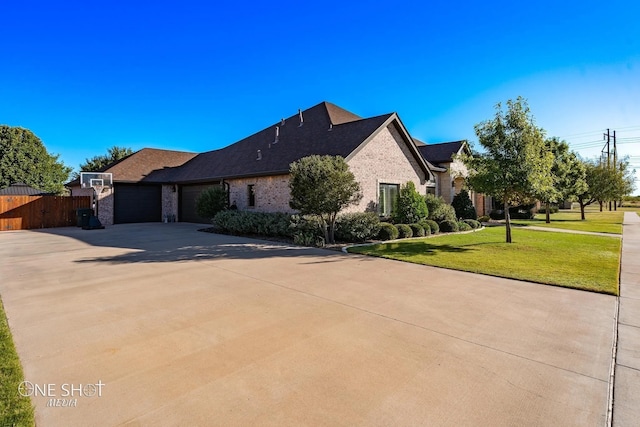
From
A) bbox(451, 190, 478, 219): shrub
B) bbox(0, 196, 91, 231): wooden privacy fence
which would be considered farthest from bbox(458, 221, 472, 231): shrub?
bbox(0, 196, 91, 231): wooden privacy fence

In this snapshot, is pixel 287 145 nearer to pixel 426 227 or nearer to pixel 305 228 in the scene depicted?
pixel 305 228

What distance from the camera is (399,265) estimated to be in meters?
9.05

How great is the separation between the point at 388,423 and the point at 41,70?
23799 millimetres

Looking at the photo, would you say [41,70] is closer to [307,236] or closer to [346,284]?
[307,236]

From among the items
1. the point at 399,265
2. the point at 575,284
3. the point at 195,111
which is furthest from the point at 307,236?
the point at 195,111

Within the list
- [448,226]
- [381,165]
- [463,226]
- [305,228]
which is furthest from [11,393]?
[463,226]

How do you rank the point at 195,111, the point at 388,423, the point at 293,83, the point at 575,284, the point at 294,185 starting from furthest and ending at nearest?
1. the point at 195,111
2. the point at 293,83
3. the point at 294,185
4. the point at 575,284
5. the point at 388,423

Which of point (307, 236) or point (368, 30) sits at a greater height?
point (368, 30)

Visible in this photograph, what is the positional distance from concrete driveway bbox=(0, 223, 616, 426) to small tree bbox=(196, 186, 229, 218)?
11.6 m

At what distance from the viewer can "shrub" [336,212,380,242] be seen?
1330 cm

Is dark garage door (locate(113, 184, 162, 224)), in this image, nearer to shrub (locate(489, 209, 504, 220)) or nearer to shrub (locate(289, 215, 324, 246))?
shrub (locate(289, 215, 324, 246))

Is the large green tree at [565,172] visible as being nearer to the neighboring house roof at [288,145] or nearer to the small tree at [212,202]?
the neighboring house roof at [288,145]

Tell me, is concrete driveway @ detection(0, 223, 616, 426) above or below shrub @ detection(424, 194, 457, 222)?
below

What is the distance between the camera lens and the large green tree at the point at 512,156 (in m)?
12.3
